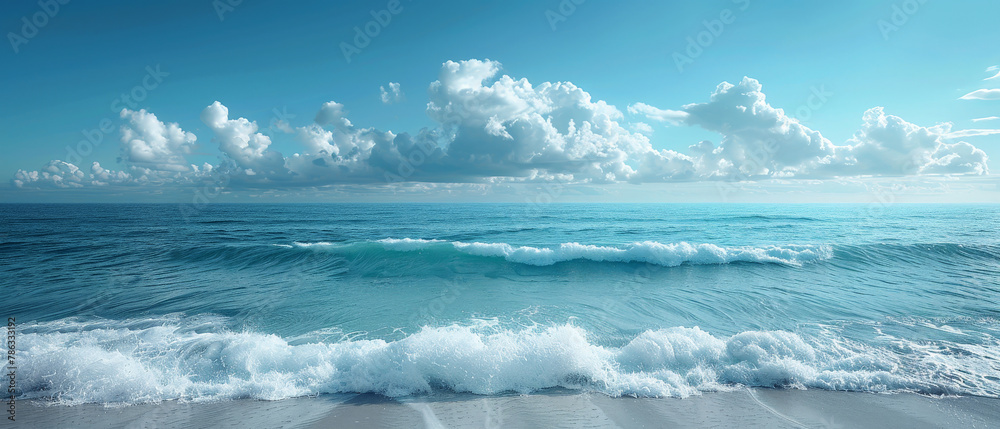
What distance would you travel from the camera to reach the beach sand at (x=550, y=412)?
4875mm

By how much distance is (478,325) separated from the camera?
8695mm

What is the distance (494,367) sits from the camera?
604cm

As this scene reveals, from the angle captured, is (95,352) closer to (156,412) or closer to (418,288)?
(156,412)

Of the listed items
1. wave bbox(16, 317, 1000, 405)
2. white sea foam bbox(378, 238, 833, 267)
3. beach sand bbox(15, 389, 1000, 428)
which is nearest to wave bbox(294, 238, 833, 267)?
white sea foam bbox(378, 238, 833, 267)

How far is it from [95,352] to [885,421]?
11919 millimetres

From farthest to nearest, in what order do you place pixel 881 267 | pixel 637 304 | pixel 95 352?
pixel 881 267
pixel 637 304
pixel 95 352

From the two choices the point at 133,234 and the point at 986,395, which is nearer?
the point at 986,395

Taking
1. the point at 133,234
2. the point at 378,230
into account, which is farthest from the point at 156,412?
the point at 133,234

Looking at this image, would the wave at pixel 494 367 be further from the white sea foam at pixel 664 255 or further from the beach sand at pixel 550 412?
the white sea foam at pixel 664 255

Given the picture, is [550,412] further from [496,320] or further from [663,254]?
[663,254]

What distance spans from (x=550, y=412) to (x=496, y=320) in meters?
3.98

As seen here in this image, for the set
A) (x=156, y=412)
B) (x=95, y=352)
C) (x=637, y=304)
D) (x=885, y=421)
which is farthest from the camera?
(x=637, y=304)

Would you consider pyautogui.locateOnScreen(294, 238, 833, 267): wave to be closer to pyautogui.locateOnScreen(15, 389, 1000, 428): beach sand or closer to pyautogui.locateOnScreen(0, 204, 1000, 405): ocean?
pyautogui.locateOnScreen(0, 204, 1000, 405): ocean

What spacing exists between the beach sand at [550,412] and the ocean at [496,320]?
24cm
